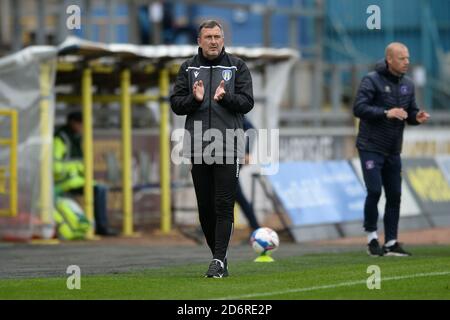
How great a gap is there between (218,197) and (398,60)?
4.07 metres

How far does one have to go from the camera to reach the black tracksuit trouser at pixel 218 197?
38.8ft

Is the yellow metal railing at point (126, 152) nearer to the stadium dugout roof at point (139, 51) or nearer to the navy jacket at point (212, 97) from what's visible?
the stadium dugout roof at point (139, 51)

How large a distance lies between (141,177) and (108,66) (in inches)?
130

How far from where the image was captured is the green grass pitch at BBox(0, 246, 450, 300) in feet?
33.8

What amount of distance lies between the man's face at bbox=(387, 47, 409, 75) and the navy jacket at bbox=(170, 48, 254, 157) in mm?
3512

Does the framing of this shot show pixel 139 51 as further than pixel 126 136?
No

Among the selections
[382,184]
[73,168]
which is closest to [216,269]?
[382,184]

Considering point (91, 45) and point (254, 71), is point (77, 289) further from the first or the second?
point (254, 71)

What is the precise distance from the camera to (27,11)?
29.5 m

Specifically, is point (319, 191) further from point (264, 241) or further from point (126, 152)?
point (264, 241)

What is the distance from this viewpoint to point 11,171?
64.5 feet

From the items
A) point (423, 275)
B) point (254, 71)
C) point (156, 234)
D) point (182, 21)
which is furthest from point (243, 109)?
point (182, 21)

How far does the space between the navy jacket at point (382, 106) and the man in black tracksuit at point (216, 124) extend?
3.42 meters

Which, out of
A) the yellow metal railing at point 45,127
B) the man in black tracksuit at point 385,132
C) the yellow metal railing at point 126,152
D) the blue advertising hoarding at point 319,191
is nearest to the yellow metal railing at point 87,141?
the yellow metal railing at point 126,152
